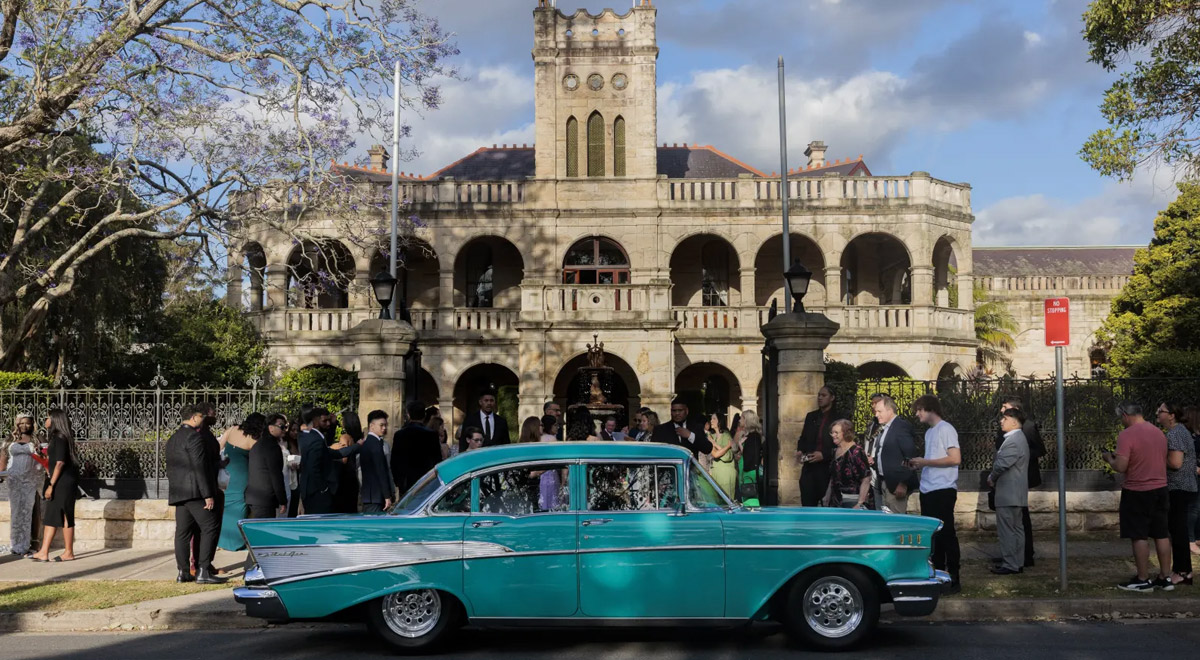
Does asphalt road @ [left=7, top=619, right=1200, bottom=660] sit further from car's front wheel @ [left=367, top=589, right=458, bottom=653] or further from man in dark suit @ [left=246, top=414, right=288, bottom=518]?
man in dark suit @ [left=246, top=414, right=288, bottom=518]

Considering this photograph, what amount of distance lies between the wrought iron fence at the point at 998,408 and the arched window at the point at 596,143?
15852mm

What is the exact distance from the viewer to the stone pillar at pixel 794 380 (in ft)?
43.2

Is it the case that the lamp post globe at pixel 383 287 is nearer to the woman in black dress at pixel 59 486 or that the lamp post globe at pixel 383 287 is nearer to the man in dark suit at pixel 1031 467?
the woman in black dress at pixel 59 486

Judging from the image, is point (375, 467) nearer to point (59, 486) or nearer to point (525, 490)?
point (525, 490)

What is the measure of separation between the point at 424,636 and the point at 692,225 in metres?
22.7

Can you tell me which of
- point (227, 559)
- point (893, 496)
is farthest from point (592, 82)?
point (893, 496)

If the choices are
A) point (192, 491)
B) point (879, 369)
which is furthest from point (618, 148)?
point (192, 491)

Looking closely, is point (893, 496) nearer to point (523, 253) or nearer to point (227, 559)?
point (227, 559)

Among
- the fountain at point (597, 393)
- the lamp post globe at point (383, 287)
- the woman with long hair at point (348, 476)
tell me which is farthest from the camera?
the fountain at point (597, 393)

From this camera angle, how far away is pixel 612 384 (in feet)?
101

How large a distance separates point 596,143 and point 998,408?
16922 mm

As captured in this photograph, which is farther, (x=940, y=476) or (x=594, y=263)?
(x=594, y=263)

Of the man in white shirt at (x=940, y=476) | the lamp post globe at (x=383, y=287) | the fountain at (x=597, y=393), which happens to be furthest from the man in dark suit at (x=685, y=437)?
the fountain at (x=597, y=393)

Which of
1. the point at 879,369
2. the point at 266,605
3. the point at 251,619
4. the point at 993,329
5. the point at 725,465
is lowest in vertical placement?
the point at 251,619
